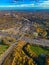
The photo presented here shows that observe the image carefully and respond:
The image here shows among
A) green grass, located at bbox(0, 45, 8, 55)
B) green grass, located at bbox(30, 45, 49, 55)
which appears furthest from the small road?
green grass, located at bbox(0, 45, 8, 55)

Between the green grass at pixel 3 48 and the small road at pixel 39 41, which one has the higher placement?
the green grass at pixel 3 48

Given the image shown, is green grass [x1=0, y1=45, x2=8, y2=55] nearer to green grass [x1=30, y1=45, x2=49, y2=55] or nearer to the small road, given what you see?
green grass [x1=30, y1=45, x2=49, y2=55]

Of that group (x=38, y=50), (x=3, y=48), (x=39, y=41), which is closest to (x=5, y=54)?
(x=3, y=48)

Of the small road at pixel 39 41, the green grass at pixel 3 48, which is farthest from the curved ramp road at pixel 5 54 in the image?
the small road at pixel 39 41

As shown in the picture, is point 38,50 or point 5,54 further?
point 38,50

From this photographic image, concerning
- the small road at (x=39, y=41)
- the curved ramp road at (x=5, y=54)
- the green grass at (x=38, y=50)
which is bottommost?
the small road at (x=39, y=41)

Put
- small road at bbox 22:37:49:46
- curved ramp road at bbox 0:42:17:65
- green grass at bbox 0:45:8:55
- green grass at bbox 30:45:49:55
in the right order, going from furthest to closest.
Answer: small road at bbox 22:37:49:46
green grass at bbox 0:45:8:55
green grass at bbox 30:45:49:55
curved ramp road at bbox 0:42:17:65

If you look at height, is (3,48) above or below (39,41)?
above

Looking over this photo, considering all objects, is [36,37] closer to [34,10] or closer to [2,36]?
[2,36]

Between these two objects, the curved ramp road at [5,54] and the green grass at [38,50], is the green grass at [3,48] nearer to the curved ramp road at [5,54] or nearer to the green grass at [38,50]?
the curved ramp road at [5,54]

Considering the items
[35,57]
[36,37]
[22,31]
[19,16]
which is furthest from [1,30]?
[35,57]

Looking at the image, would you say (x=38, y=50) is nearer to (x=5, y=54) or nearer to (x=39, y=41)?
(x=5, y=54)

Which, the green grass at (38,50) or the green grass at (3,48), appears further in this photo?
the green grass at (3,48)
